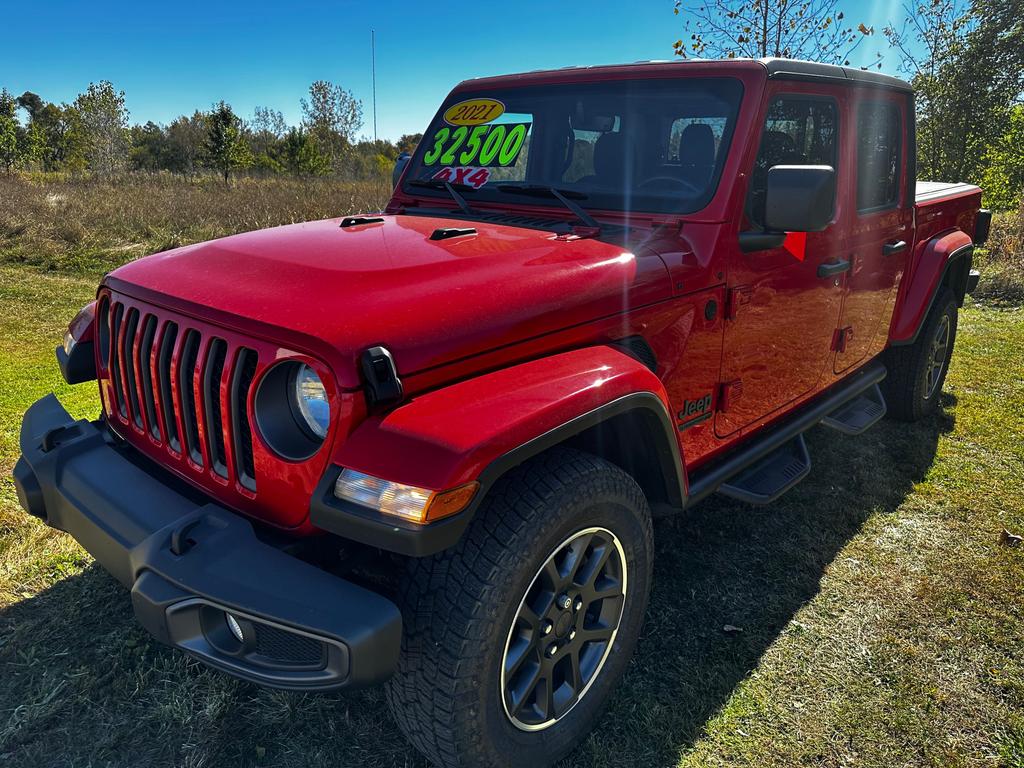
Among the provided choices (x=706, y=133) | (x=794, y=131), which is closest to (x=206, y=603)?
(x=706, y=133)

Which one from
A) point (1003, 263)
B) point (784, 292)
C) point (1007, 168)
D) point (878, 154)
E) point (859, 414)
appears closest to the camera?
point (784, 292)

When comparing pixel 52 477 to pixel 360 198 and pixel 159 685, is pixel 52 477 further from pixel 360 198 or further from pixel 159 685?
pixel 360 198

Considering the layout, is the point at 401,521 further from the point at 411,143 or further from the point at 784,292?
the point at 411,143

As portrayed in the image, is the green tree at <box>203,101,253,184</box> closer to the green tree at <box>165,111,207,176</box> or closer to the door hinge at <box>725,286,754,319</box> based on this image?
the green tree at <box>165,111,207,176</box>

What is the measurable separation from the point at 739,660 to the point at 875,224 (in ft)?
7.37

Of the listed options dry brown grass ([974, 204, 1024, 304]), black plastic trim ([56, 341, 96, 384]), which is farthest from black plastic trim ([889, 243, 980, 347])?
dry brown grass ([974, 204, 1024, 304])

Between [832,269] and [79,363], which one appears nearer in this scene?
[79,363]

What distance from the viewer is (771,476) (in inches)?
123

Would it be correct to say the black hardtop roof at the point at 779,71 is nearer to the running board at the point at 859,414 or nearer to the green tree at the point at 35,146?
the running board at the point at 859,414

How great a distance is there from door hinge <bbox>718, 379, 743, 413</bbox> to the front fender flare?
853mm

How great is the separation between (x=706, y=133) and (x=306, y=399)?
184 centimetres

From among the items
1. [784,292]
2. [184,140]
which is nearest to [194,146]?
[184,140]

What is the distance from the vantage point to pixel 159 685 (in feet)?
7.88

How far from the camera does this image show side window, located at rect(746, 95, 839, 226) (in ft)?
9.02
